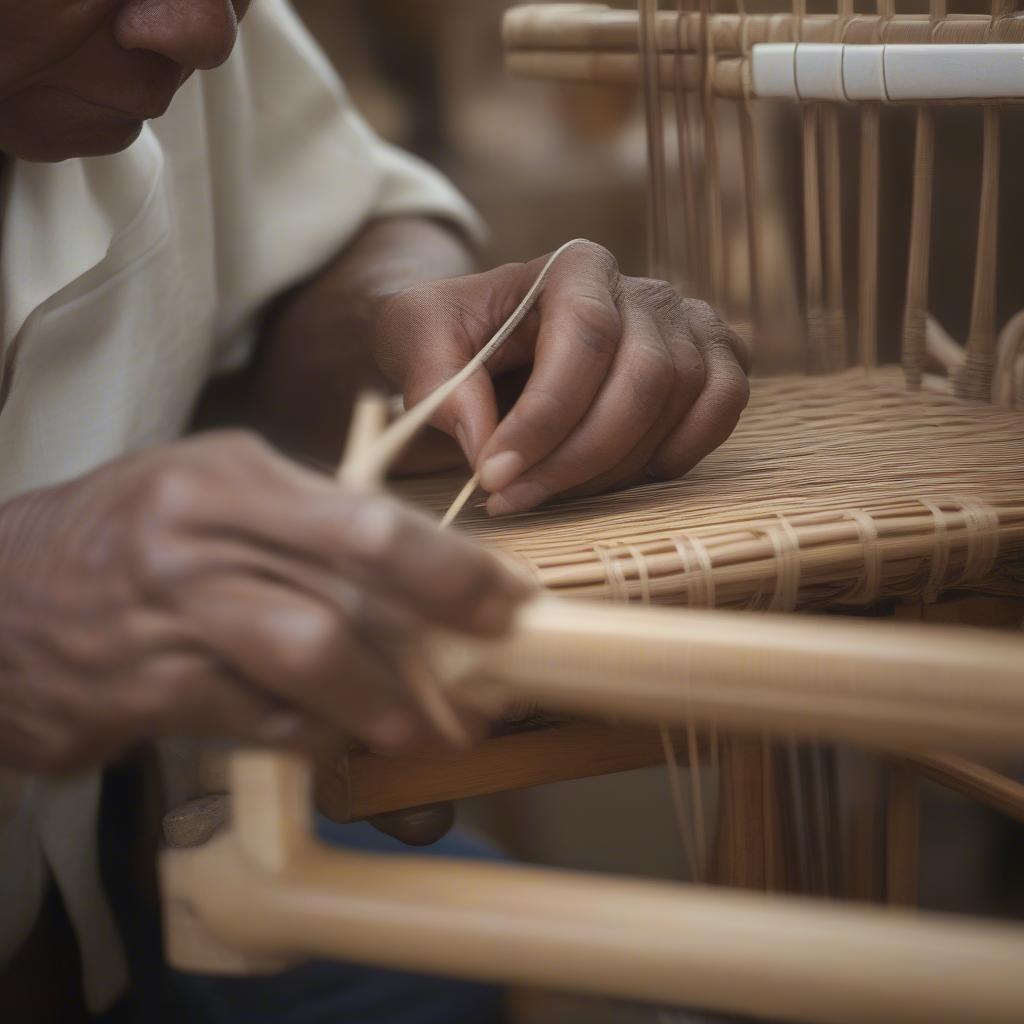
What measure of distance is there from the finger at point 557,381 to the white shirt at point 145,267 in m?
0.32

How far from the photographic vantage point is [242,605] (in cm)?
34

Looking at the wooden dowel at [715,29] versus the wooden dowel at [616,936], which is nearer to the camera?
the wooden dowel at [616,936]

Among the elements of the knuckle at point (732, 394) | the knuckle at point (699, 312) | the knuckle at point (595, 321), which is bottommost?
the knuckle at point (732, 394)

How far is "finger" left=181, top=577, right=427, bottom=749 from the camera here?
0.33m

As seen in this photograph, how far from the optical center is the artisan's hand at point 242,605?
13.3 inches

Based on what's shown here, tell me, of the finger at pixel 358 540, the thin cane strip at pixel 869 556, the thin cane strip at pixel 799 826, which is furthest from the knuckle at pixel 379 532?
the thin cane strip at pixel 799 826

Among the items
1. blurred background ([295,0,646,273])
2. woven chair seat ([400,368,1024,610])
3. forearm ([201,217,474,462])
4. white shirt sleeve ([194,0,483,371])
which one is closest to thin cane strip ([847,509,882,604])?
woven chair seat ([400,368,1024,610])

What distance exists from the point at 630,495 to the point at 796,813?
29cm

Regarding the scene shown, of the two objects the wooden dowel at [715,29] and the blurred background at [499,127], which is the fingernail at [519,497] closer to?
the wooden dowel at [715,29]

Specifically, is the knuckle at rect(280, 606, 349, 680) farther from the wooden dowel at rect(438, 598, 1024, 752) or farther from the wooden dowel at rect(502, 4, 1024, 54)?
the wooden dowel at rect(502, 4, 1024, 54)

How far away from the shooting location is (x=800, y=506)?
2.00ft

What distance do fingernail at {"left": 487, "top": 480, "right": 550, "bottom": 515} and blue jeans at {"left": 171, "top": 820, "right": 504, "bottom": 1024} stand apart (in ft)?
1.52

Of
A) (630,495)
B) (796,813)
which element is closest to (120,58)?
(630,495)

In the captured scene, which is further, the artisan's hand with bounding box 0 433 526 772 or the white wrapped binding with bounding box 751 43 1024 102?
the white wrapped binding with bounding box 751 43 1024 102
